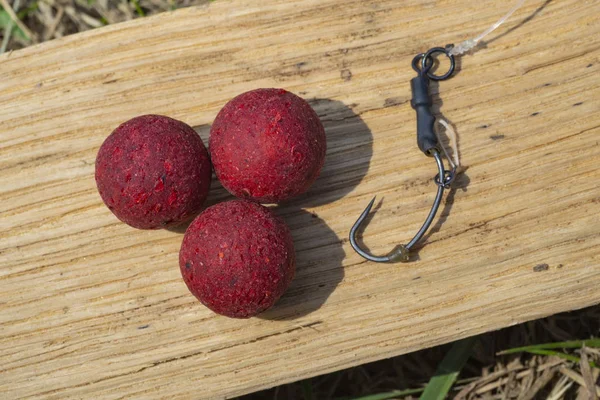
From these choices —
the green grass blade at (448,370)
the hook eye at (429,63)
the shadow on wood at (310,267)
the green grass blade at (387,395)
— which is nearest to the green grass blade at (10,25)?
the shadow on wood at (310,267)

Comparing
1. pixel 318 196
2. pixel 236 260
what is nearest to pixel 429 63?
pixel 318 196

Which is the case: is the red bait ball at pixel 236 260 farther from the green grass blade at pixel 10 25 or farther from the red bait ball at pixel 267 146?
the green grass blade at pixel 10 25

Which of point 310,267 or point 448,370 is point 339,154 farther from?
point 448,370

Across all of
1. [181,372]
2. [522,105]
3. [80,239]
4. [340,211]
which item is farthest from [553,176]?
[80,239]

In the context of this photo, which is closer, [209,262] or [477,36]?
[209,262]

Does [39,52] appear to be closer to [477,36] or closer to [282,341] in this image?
[282,341]

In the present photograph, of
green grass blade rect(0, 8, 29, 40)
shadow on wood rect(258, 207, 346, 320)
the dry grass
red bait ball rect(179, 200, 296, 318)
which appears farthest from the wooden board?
green grass blade rect(0, 8, 29, 40)
